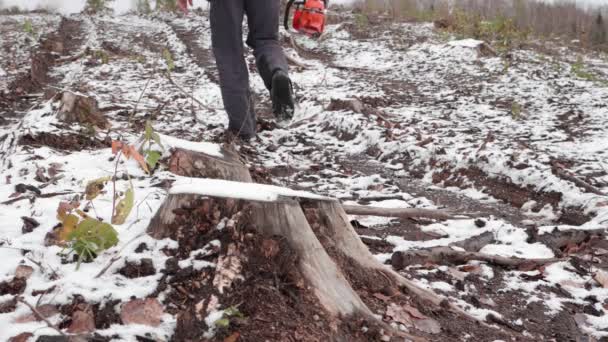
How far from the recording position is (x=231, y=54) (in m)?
3.79

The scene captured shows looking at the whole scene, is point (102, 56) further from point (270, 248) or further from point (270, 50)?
point (270, 248)

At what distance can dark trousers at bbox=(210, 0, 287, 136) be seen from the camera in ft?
12.0

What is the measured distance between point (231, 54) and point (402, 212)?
73.6 inches

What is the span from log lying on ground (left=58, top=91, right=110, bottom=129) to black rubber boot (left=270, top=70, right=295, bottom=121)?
1.41m

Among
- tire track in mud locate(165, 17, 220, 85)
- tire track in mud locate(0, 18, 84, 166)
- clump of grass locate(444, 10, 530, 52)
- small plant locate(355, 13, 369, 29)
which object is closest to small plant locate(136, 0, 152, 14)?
tire track in mud locate(165, 17, 220, 85)

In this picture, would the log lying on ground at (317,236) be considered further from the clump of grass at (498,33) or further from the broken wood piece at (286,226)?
the clump of grass at (498,33)

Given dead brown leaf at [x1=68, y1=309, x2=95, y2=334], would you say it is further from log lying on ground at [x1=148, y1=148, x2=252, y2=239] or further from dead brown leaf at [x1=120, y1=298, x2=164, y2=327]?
log lying on ground at [x1=148, y1=148, x2=252, y2=239]

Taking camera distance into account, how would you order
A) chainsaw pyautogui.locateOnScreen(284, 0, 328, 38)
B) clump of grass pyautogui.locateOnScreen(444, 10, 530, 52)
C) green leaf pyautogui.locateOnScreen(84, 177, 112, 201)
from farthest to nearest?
clump of grass pyautogui.locateOnScreen(444, 10, 530, 52), chainsaw pyautogui.locateOnScreen(284, 0, 328, 38), green leaf pyautogui.locateOnScreen(84, 177, 112, 201)

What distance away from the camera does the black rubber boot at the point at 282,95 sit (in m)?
3.67

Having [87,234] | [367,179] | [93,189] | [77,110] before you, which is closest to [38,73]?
[77,110]

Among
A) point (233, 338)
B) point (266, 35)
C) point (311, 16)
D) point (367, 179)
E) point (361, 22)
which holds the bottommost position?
point (367, 179)

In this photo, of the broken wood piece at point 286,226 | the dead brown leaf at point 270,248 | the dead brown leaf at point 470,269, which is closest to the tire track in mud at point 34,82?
the broken wood piece at point 286,226

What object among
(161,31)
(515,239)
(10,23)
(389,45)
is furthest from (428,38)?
(10,23)

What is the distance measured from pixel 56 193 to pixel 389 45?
8.79 m
